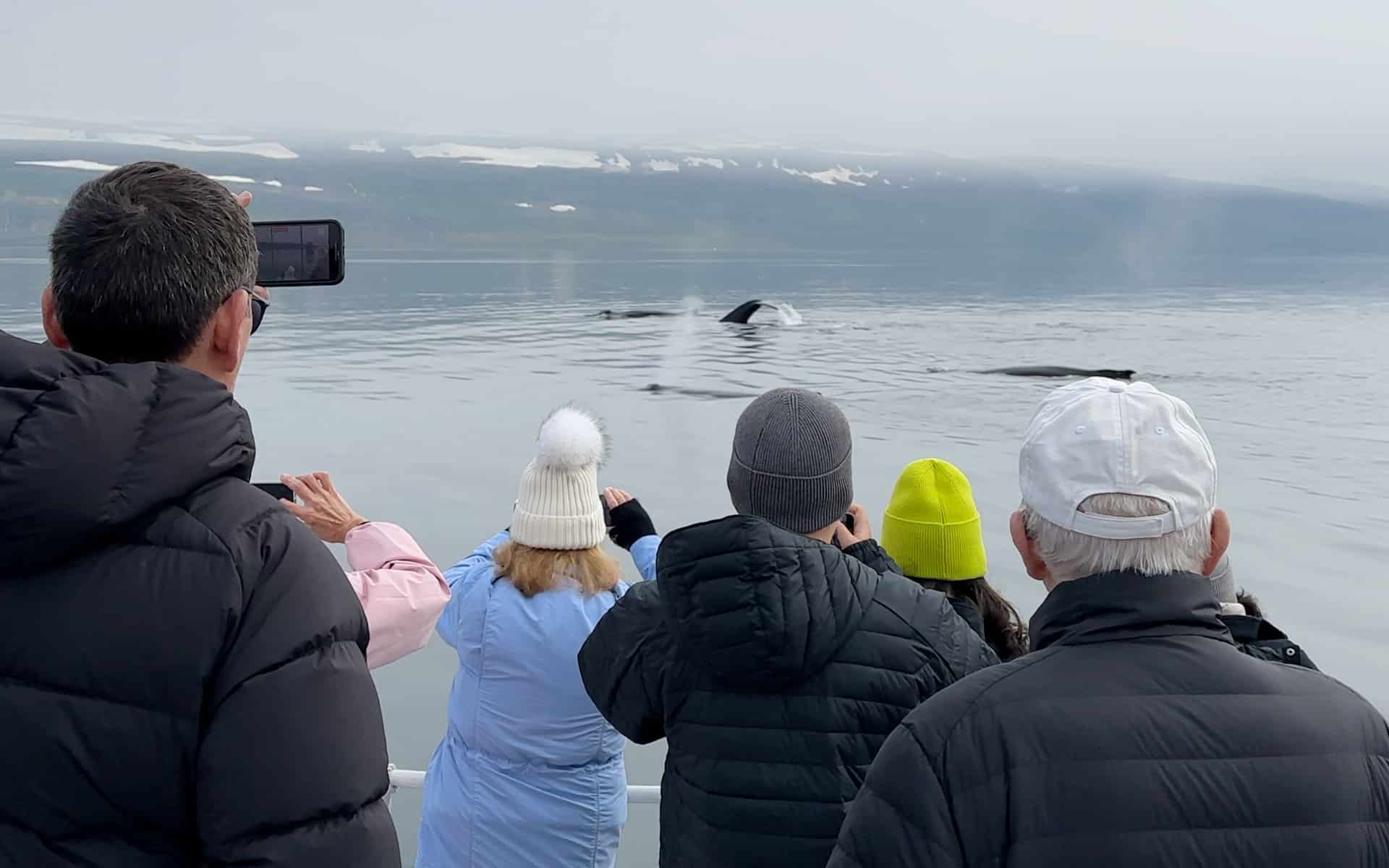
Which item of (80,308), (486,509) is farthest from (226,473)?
(486,509)

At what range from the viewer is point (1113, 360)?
3203 centimetres

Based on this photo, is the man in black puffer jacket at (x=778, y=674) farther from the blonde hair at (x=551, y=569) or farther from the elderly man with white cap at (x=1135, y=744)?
the blonde hair at (x=551, y=569)

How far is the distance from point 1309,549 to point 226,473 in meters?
16.3

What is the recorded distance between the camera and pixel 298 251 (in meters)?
2.28

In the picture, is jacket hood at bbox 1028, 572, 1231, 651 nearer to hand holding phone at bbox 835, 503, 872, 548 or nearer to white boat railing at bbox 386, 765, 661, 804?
hand holding phone at bbox 835, 503, 872, 548

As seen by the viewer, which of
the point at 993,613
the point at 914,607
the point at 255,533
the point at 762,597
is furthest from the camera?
the point at 993,613

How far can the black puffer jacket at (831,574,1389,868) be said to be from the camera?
1.38 m

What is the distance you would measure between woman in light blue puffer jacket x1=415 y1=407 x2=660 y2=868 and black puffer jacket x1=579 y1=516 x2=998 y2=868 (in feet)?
2.75

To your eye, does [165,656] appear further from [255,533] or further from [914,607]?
[914,607]

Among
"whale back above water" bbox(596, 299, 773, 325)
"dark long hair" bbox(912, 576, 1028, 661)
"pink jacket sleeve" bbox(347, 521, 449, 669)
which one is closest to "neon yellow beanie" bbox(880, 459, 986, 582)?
"dark long hair" bbox(912, 576, 1028, 661)

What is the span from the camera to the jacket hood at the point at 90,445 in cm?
130

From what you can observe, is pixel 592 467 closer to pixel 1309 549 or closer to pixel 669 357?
pixel 1309 549

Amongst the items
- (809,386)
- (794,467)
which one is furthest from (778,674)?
(809,386)

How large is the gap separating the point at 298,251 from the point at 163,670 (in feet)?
3.64
